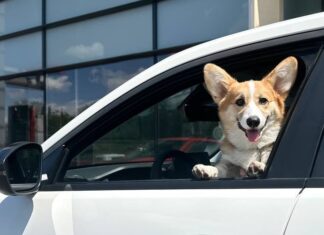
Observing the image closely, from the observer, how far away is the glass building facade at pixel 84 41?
8359mm

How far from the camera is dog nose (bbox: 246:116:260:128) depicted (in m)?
1.92

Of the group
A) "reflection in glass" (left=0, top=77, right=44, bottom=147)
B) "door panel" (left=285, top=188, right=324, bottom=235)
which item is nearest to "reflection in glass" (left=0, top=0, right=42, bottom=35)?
"reflection in glass" (left=0, top=77, right=44, bottom=147)

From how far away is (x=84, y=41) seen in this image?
1037 cm

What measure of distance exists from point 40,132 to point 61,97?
0.86 m

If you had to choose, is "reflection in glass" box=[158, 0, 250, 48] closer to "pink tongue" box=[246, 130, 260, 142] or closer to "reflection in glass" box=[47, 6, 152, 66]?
"reflection in glass" box=[47, 6, 152, 66]

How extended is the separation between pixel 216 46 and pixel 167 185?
1.70ft

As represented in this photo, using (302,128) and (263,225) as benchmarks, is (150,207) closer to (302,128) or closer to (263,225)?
(263,225)

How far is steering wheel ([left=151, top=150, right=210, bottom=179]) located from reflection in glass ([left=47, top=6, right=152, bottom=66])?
22.6 ft

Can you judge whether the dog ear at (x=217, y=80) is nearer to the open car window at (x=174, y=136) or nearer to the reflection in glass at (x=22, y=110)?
the open car window at (x=174, y=136)

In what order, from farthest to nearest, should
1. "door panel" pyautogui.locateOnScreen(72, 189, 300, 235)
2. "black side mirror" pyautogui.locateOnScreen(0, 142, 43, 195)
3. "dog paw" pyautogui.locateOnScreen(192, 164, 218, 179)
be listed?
"black side mirror" pyautogui.locateOnScreen(0, 142, 43, 195), "dog paw" pyautogui.locateOnScreen(192, 164, 218, 179), "door panel" pyautogui.locateOnScreen(72, 189, 300, 235)

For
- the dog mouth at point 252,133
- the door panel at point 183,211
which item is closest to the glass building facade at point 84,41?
the dog mouth at point 252,133

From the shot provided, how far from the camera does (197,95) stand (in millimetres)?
2377

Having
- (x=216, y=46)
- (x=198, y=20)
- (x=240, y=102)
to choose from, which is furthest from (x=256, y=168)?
(x=198, y=20)

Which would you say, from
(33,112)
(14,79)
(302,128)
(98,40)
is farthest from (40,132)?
(302,128)
